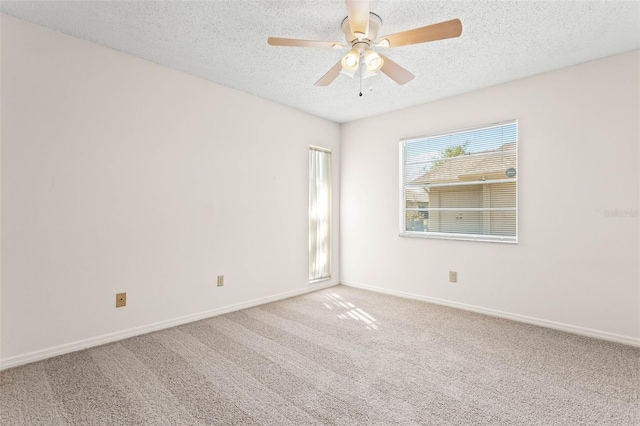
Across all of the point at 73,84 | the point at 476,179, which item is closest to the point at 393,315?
the point at 476,179

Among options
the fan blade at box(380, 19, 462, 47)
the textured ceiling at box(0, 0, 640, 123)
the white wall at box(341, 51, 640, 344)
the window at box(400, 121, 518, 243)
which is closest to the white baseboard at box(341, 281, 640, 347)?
the white wall at box(341, 51, 640, 344)

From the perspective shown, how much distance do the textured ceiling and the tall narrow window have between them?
133 centimetres

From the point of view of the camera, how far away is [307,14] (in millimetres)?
2137

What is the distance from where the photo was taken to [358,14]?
175 cm

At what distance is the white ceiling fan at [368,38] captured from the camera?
175cm

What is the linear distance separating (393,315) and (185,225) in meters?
2.32

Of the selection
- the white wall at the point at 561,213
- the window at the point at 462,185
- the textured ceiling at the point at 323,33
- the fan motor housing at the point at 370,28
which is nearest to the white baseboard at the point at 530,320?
the white wall at the point at 561,213

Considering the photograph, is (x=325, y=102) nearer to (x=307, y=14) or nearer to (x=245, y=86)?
(x=245, y=86)

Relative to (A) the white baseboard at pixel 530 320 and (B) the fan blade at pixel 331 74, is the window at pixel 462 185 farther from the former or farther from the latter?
(B) the fan blade at pixel 331 74

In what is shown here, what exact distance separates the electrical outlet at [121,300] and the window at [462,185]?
122 inches

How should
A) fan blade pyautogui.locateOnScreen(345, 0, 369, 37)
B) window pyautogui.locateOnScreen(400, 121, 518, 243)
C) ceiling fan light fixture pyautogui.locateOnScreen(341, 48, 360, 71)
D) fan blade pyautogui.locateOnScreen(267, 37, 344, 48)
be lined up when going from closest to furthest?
fan blade pyautogui.locateOnScreen(345, 0, 369, 37)
fan blade pyautogui.locateOnScreen(267, 37, 344, 48)
ceiling fan light fixture pyautogui.locateOnScreen(341, 48, 360, 71)
window pyautogui.locateOnScreen(400, 121, 518, 243)

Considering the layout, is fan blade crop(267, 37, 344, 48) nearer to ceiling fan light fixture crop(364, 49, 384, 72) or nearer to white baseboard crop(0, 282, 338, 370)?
ceiling fan light fixture crop(364, 49, 384, 72)

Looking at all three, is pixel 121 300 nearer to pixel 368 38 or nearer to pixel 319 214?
pixel 319 214

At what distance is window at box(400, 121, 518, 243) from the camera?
10.9 feet
